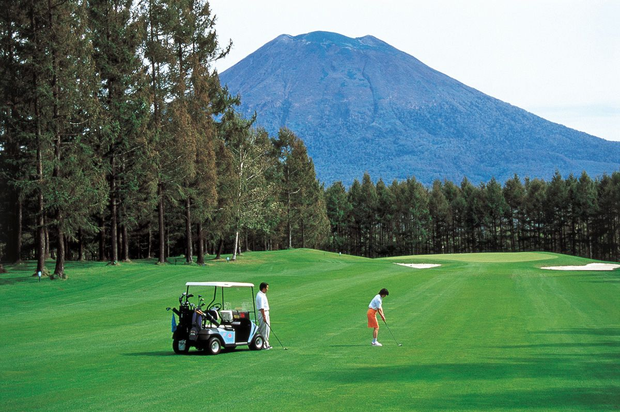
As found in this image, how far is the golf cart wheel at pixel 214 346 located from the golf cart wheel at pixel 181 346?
707mm

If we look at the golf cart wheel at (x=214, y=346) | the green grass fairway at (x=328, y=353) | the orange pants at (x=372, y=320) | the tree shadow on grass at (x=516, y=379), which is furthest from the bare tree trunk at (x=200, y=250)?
the tree shadow on grass at (x=516, y=379)

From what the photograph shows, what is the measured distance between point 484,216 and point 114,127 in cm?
10102

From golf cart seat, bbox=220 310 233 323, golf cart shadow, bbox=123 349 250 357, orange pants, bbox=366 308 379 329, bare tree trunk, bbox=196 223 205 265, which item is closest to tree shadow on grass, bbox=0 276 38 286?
bare tree trunk, bbox=196 223 205 265

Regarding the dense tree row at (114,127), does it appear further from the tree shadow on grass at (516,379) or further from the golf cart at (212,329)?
the tree shadow on grass at (516,379)

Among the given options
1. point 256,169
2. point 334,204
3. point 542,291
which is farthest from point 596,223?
point 542,291

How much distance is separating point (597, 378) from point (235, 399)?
869 centimetres

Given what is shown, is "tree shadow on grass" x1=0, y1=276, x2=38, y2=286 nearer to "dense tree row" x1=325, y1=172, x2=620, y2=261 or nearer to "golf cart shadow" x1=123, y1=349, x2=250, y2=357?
"golf cart shadow" x1=123, y1=349, x2=250, y2=357

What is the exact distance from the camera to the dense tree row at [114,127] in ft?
144

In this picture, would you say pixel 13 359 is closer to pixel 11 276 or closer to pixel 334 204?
pixel 11 276

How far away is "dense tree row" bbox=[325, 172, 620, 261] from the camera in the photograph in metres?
127

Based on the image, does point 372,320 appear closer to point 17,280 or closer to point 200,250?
Answer: point 17,280

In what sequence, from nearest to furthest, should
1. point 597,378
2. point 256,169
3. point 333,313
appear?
point 597,378
point 333,313
point 256,169

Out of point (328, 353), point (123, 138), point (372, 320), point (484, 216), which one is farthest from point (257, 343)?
point (484, 216)

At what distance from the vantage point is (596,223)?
5022 inches
